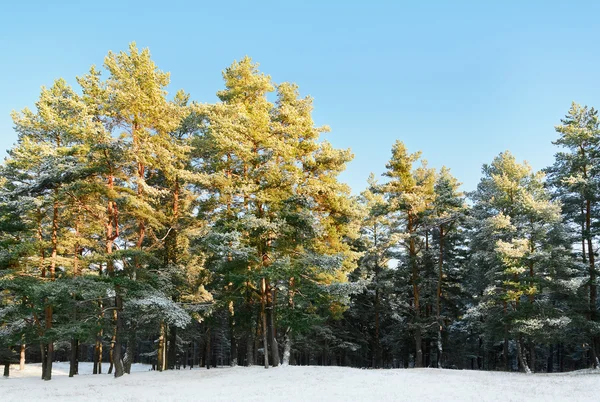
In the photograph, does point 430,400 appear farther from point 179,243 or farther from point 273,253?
point 179,243

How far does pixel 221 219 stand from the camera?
69.3 ft

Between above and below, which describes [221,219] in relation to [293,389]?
above

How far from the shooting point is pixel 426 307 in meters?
37.8

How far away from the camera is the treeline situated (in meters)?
19.6

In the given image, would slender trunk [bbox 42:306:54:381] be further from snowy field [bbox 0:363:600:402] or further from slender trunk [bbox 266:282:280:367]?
A: slender trunk [bbox 266:282:280:367]

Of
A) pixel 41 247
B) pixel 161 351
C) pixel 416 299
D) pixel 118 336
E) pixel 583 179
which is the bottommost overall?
pixel 161 351

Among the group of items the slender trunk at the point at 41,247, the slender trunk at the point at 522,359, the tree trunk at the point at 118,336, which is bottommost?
the slender trunk at the point at 522,359

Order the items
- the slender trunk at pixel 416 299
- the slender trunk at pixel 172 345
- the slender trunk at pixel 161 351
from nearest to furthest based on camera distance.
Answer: the slender trunk at pixel 161 351
the slender trunk at pixel 172 345
the slender trunk at pixel 416 299

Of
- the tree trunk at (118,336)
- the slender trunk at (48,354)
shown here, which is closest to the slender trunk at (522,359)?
the tree trunk at (118,336)

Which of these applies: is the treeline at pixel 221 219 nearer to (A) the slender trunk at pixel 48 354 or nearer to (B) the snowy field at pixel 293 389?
(A) the slender trunk at pixel 48 354

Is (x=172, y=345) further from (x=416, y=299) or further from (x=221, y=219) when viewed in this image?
(x=416, y=299)

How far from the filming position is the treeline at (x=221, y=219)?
19562 millimetres

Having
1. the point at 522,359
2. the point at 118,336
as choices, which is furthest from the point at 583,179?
the point at 118,336

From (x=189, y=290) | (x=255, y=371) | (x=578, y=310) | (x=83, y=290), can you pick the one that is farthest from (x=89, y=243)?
(x=578, y=310)
